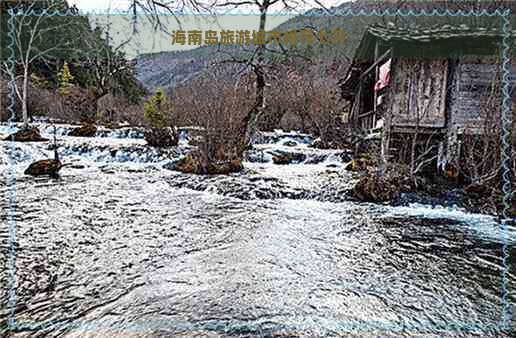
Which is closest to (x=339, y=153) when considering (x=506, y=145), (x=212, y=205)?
(x=506, y=145)

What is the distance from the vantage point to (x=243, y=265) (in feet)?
10.8

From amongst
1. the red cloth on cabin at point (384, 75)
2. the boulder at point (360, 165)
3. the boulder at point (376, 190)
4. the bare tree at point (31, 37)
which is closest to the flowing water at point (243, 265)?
the boulder at point (376, 190)

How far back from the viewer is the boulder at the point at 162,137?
11745 mm

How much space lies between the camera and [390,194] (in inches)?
259

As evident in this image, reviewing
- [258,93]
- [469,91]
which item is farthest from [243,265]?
[258,93]

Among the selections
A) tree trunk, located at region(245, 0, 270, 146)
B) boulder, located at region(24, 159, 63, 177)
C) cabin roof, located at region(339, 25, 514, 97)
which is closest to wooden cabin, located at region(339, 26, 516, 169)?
cabin roof, located at region(339, 25, 514, 97)

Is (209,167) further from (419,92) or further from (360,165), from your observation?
(419,92)

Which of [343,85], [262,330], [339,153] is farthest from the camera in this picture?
[343,85]

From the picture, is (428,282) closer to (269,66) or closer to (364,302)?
(364,302)

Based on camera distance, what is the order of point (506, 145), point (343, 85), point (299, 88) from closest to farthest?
point (506, 145), point (343, 85), point (299, 88)

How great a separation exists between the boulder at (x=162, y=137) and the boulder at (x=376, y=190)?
7.14 m

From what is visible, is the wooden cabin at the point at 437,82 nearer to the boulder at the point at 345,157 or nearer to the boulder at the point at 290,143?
the boulder at the point at 345,157

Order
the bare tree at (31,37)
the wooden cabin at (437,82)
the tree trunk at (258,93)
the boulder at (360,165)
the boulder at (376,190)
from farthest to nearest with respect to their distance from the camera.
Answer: the tree trunk at (258,93) < the bare tree at (31,37) < the boulder at (360,165) < the wooden cabin at (437,82) < the boulder at (376,190)

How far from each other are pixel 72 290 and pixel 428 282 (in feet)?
10.1
